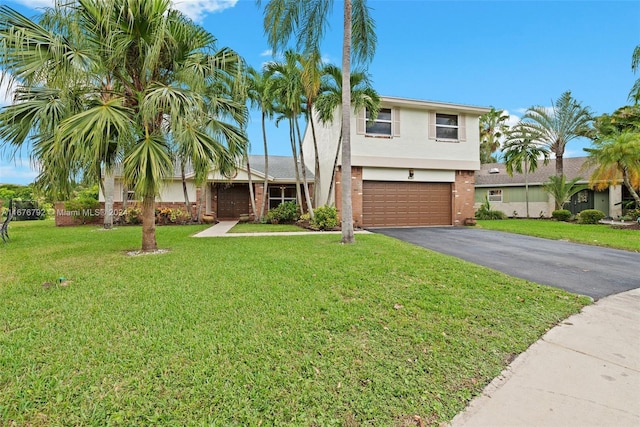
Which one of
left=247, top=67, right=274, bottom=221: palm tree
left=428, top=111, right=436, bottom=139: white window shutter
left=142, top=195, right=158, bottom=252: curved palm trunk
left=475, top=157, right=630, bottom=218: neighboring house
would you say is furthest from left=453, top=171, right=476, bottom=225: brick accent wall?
left=142, top=195, right=158, bottom=252: curved palm trunk

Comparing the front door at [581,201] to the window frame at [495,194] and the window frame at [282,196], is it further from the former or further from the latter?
the window frame at [282,196]

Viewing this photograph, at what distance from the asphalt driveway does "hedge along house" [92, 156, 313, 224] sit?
1036cm

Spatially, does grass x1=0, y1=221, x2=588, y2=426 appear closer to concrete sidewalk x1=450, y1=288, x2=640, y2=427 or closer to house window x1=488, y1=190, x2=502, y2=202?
concrete sidewalk x1=450, y1=288, x2=640, y2=427

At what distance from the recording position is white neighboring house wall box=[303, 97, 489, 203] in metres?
15.2

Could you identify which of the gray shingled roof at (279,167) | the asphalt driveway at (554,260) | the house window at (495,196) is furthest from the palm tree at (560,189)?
the gray shingled roof at (279,167)

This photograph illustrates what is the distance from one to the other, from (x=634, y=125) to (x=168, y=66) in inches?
968

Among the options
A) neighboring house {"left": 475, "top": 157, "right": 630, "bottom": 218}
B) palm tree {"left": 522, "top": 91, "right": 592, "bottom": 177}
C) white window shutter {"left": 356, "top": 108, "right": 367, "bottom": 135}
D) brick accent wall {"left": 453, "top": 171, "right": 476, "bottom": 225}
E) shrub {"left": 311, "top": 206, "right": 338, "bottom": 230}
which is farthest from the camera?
neighboring house {"left": 475, "top": 157, "right": 630, "bottom": 218}

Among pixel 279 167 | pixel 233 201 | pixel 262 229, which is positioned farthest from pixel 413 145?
pixel 233 201

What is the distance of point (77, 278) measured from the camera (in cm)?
578

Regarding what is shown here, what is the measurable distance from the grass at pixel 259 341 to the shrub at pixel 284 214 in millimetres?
11088

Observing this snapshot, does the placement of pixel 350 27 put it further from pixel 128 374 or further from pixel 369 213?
pixel 128 374

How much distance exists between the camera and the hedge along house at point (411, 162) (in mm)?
15250

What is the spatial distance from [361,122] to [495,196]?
17850mm

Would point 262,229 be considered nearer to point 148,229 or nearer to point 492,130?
point 148,229
